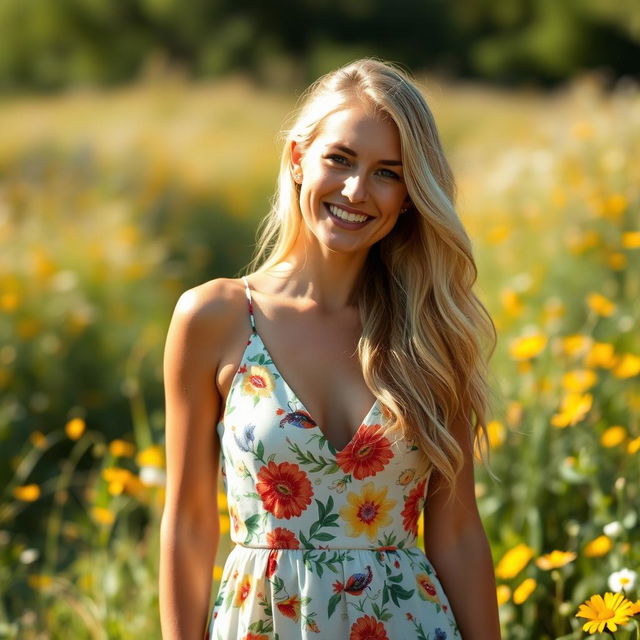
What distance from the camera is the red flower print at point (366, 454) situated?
6.48 ft

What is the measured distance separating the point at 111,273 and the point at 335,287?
4.17 metres

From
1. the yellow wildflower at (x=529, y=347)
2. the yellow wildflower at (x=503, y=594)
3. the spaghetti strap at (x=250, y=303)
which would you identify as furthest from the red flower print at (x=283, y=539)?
the yellow wildflower at (x=529, y=347)

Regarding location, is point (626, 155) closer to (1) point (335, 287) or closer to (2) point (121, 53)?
(1) point (335, 287)

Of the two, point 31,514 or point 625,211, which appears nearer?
point 31,514

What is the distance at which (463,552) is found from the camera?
2.12 meters

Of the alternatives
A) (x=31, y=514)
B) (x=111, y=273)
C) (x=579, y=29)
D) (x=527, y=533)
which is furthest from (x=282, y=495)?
(x=579, y=29)

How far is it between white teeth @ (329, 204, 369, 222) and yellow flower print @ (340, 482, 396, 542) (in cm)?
46

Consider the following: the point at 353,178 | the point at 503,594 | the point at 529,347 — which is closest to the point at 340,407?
the point at 353,178

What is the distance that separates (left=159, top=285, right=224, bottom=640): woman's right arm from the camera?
1.99 meters

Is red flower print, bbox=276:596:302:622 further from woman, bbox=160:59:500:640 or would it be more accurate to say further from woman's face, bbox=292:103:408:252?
woman's face, bbox=292:103:408:252

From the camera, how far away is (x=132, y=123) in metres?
13.0

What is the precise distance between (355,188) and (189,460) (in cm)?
54

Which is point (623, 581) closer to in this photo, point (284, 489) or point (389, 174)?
point (284, 489)

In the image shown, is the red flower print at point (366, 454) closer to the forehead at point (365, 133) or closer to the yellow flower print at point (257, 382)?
the yellow flower print at point (257, 382)
